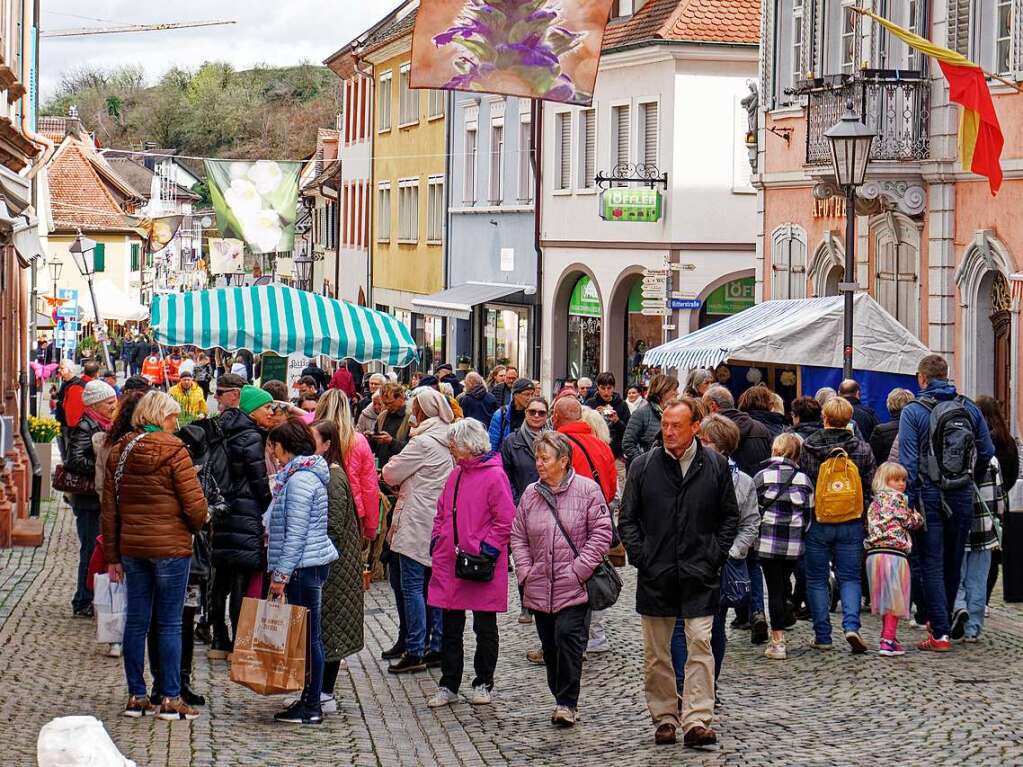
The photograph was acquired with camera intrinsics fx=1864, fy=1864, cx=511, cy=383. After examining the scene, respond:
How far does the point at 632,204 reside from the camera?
1356 inches

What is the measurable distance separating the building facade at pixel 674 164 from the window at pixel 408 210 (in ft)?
49.3

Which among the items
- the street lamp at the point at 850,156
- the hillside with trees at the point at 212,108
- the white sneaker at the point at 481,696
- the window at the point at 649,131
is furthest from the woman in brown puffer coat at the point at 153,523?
the hillside with trees at the point at 212,108

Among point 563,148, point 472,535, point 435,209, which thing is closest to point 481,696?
point 472,535

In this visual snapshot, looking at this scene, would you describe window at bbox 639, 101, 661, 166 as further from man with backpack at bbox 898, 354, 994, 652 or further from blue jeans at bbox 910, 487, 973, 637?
blue jeans at bbox 910, 487, 973, 637

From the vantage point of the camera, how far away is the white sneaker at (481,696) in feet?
35.0

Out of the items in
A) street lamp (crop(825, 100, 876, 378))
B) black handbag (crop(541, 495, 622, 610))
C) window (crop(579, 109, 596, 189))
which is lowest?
black handbag (crop(541, 495, 622, 610))

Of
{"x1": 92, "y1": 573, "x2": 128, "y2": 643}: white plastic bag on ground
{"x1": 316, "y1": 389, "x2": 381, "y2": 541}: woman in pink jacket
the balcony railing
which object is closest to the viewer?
{"x1": 92, "y1": 573, "x2": 128, "y2": 643}: white plastic bag on ground

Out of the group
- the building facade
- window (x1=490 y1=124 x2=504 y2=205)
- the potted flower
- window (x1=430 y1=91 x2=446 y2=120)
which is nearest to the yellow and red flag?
the potted flower

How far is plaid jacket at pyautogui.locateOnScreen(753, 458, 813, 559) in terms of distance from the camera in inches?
477

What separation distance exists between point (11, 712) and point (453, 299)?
33969mm

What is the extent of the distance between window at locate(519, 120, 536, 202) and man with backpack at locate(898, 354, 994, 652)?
93.5 feet

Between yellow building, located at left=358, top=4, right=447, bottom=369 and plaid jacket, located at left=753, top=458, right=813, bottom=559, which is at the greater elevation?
yellow building, located at left=358, top=4, right=447, bottom=369

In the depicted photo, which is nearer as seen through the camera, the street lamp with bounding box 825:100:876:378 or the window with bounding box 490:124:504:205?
the street lamp with bounding box 825:100:876:378

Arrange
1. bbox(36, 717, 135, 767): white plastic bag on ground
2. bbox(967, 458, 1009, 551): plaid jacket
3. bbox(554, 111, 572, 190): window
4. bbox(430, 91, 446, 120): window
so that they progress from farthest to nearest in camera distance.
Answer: bbox(430, 91, 446, 120): window, bbox(554, 111, 572, 190): window, bbox(967, 458, 1009, 551): plaid jacket, bbox(36, 717, 135, 767): white plastic bag on ground
